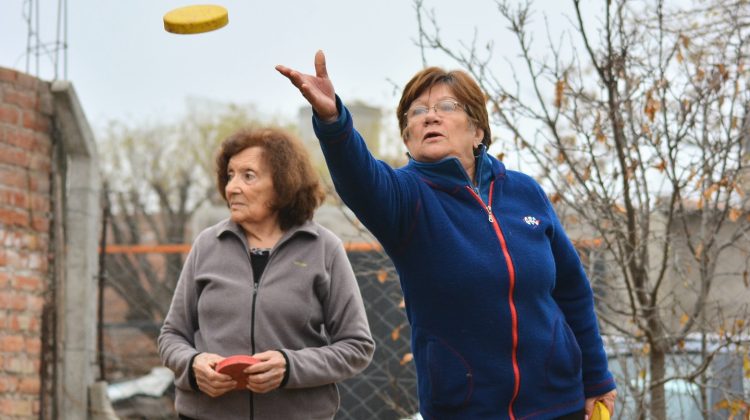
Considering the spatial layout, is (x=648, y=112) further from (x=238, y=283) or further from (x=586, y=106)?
(x=238, y=283)

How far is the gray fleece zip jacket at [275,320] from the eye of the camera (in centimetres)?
326

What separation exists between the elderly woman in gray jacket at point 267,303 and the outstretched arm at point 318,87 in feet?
3.17

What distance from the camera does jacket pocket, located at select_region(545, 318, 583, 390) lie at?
113 inches

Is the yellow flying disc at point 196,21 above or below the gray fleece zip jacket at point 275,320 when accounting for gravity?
above

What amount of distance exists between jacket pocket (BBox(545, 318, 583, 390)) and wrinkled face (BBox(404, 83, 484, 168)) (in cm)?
56

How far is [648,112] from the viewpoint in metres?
3.87

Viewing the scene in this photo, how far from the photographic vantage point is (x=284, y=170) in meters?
3.58

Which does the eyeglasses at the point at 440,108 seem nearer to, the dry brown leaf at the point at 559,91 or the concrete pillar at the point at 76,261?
the dry brown leaf at the point at 559,91

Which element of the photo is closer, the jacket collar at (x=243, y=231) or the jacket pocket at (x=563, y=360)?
the jacket pocket at (x=563, y=360)

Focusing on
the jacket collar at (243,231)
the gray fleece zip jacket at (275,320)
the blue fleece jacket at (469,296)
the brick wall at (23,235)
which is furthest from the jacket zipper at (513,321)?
the brick wall at (23,235)

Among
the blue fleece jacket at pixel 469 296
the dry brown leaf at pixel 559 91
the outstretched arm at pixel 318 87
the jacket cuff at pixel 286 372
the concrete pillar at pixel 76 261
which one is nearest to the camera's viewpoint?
the outstretched arm at pixel 318 87

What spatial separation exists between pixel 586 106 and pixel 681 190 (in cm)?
50

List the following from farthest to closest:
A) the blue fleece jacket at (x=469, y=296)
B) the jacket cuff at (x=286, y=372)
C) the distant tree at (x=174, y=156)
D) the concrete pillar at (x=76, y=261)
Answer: the distant tree at (x=174, y=156) → the concrete pillar at (x=76, y=261) → the jacket cuff at (x=286, y=372) → the blue fleece jacket at (x=469, y=296)

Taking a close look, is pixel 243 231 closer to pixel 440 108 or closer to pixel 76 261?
pixel 440 108
